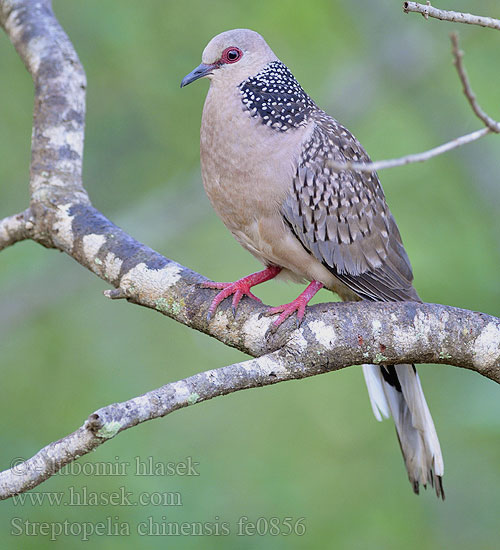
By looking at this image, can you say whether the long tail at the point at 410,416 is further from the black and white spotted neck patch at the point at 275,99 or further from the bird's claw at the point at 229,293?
the black and white spotted neck patch at the point at 275,99

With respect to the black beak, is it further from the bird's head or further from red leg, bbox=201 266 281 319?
red leg, bbox=201 266 281 319

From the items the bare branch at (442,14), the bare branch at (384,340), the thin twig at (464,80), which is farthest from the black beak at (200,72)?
the thin twig at (464,80)

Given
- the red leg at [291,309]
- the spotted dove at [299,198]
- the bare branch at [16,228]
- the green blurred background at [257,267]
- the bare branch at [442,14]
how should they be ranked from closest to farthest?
the bare branch at [442,14] → the red leg at [291,309] → the spotted dove at [299,198] → the bare branch at [16,228] → the green blurred background at [257,267]

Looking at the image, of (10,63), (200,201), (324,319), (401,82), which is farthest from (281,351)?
(10,63)

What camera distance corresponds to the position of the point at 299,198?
378 cm

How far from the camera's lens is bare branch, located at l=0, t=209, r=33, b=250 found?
155 inches

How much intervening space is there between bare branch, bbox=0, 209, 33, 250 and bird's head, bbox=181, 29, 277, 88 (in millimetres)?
1138

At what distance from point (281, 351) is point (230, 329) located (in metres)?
0.43

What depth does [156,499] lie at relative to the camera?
518cm

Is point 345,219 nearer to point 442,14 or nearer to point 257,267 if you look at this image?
point 442,14

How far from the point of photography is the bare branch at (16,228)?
393 cm

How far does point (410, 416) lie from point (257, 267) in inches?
144

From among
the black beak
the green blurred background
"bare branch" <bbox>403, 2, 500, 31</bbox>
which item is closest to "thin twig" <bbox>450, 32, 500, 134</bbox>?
"bare branch" <bbox>403, 2, 500, 31</bbox>

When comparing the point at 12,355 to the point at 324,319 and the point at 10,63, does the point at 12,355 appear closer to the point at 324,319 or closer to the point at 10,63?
the point at 10,63
